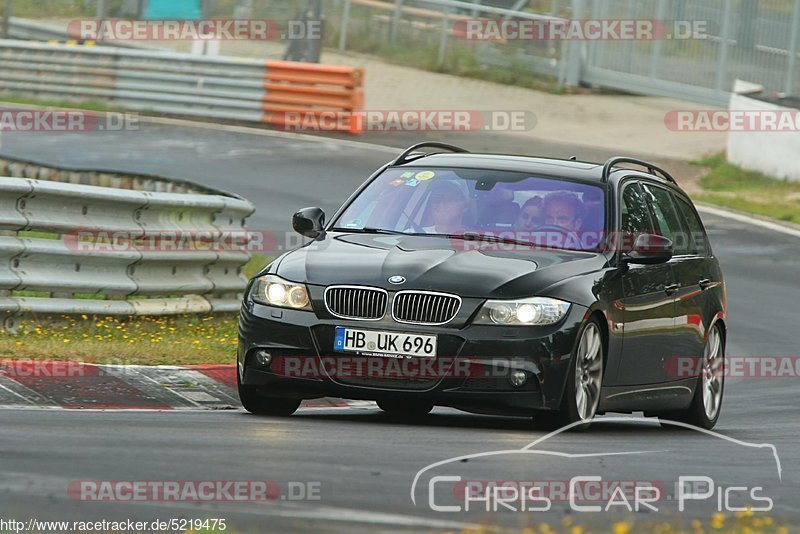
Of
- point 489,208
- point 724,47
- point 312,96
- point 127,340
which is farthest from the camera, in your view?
point 724,47

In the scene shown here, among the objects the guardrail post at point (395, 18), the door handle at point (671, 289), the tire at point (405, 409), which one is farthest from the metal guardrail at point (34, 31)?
the door handle at point (671, 289)

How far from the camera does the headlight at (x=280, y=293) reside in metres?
9.30

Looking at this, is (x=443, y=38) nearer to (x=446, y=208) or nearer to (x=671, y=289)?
(x=671, y=289)

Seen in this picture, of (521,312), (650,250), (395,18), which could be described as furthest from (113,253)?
(395,18)

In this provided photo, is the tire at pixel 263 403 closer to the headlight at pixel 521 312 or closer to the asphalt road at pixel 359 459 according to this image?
the asphalt road at pixel 359 459

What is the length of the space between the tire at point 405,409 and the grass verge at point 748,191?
46.1ft

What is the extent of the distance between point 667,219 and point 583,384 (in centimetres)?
230

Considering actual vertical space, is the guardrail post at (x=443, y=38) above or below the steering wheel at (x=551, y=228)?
below

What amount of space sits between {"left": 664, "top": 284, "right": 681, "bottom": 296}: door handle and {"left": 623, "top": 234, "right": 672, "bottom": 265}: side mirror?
493 millimetres

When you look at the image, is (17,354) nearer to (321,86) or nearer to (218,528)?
(218,528)

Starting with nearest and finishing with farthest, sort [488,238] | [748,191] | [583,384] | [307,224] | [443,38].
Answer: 1. [583,384]
2. [488,238]
3. [307,224]
4. [748,191]
5. [443,38]

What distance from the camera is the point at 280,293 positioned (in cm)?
942

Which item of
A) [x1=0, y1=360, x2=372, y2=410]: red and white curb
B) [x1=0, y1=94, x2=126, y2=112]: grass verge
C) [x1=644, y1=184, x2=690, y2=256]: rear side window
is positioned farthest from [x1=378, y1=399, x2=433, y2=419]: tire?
[x1=0, y1=94, x2=126, y2=112]: grass verge

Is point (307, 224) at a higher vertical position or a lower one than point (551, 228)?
lower
